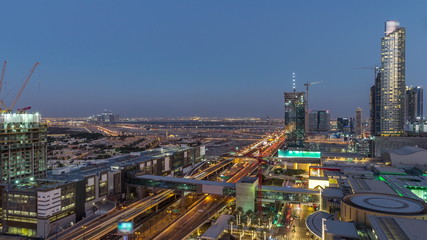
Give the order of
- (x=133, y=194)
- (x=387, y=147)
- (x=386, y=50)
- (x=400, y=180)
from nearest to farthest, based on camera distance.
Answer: (x=400, y=180), (x=133, y=194), (x=387, y=147), (x=386, y=50)

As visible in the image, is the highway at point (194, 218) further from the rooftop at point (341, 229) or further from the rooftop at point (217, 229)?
the rooftop at point (341, 229)

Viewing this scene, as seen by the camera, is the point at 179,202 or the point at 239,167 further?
the point at 239,167

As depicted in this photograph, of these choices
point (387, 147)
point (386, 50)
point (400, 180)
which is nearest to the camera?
point (400, 180)

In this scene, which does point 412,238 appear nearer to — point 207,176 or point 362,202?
point 362,202

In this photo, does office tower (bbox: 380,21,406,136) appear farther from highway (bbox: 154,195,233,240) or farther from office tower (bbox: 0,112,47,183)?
office tower (bbox: 0,112,47,183)

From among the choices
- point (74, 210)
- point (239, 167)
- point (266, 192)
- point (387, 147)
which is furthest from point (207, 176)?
point (387, 147)

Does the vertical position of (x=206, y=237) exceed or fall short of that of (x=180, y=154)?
it falls short

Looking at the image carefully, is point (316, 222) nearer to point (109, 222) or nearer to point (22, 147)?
point (109, 222)

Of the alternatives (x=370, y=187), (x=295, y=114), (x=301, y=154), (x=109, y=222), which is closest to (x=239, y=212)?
(x=109, y=222)
